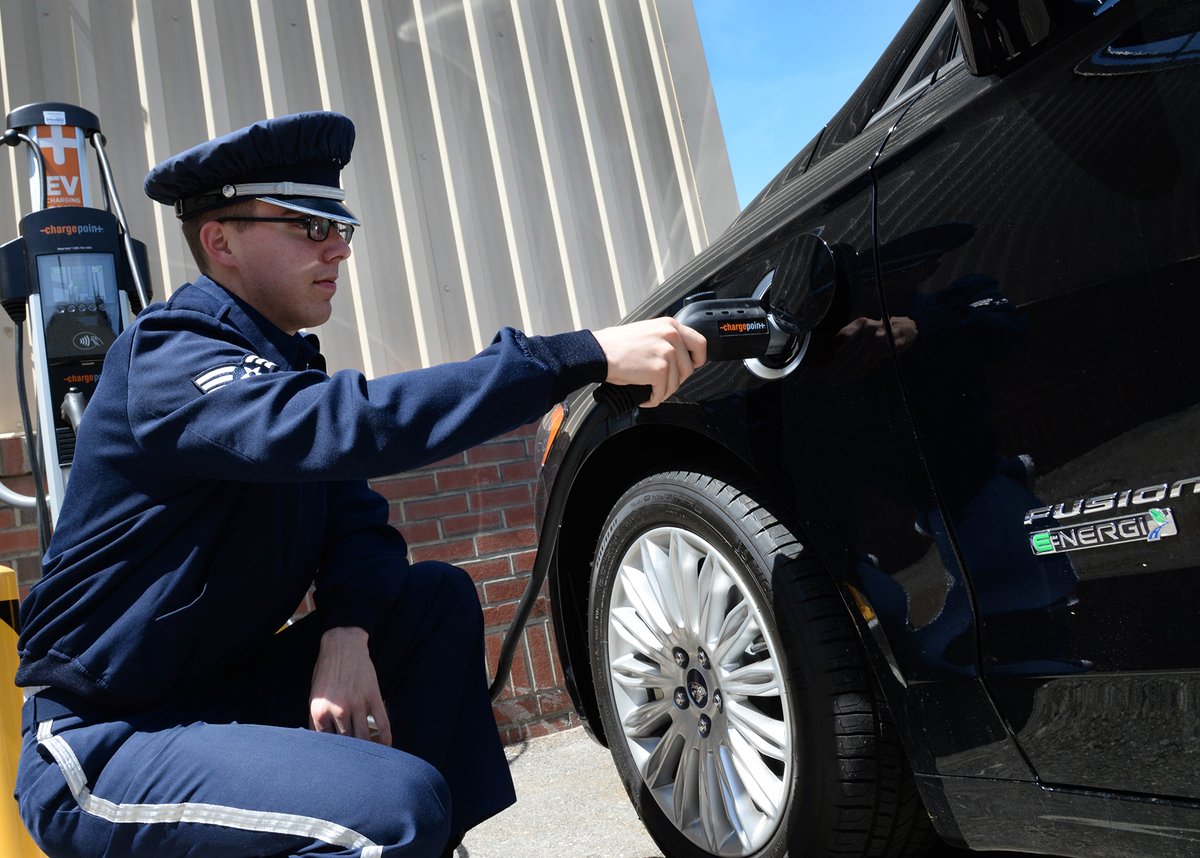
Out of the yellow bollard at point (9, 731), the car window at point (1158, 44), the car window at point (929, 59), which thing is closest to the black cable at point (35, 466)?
the yellow bollard at point (9, 731)

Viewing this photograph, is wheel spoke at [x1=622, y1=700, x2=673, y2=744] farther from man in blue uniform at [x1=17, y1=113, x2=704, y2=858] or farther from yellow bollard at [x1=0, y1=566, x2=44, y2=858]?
yellow bollard at [x1=0, y1=566, x2=44, y2=858]

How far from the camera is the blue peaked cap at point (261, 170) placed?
1.71m

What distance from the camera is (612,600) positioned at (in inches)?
87.0

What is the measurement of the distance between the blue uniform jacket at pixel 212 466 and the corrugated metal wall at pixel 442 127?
233 centimetres

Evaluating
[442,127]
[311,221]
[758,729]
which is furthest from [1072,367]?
[442,127]

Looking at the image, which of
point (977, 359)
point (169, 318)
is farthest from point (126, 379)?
point (977, 359)

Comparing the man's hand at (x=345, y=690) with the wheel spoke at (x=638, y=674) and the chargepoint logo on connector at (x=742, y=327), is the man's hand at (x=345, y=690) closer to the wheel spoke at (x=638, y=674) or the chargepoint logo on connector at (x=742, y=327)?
the wheel spoke at (x=638, y=674)

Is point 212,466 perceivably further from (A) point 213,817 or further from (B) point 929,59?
(B) point 929,59

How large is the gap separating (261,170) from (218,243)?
140mm

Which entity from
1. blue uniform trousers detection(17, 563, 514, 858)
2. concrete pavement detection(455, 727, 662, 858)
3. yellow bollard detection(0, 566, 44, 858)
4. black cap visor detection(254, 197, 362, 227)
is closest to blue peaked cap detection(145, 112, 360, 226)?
black cap visor detection(254, 197, 362, 227)

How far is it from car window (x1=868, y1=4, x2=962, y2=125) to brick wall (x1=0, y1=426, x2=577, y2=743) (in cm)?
241

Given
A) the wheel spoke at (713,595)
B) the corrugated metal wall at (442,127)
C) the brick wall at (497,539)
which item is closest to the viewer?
the wheel spoke at (713,595)

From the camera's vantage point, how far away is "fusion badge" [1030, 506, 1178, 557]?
1.22 metres

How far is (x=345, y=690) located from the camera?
1.67 meters
